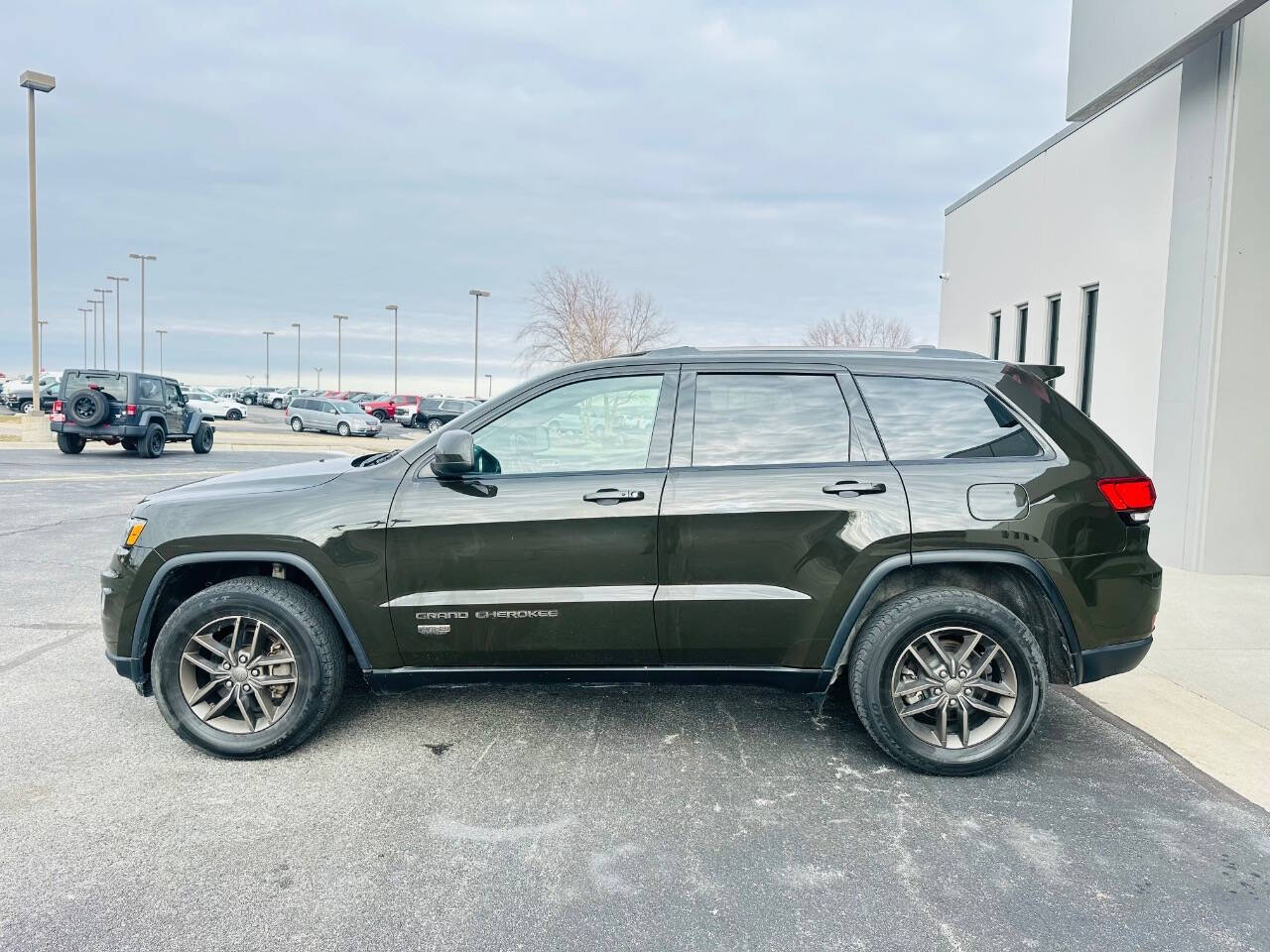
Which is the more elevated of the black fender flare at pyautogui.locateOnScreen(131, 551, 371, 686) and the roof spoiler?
the roof spoiler

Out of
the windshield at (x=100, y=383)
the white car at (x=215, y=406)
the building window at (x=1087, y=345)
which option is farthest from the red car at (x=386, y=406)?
the building window at (x=1087, y=345)

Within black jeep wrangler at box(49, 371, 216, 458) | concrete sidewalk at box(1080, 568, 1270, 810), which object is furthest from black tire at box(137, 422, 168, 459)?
concrete sidewalk at box(1080, 568, 1270, 810)

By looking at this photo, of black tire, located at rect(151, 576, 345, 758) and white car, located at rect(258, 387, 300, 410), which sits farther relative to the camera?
white car, located at rect(258, 387, 300, 410)

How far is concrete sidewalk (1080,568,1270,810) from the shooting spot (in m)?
4.10

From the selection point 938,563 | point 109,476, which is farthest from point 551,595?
point 109,476

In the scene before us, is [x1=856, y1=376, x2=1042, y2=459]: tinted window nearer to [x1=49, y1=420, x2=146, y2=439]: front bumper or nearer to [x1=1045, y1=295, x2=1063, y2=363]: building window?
[x1=1045, y1=295, x2=1063, y2=363]: building window

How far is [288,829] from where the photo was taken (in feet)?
10.8

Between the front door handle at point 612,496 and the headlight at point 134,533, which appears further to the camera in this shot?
the headlight at point 134,533

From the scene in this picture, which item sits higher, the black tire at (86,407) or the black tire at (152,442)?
the black tire at (86,407)

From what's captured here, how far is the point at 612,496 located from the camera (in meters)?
3.78

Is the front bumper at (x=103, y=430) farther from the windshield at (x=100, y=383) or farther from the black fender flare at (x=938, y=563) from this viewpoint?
the black fender flare at (x=938, y=563)

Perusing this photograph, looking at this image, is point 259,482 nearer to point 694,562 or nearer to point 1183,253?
point 694,562

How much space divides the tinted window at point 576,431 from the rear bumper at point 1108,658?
2088 mm

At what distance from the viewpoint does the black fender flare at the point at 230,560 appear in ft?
12.5
